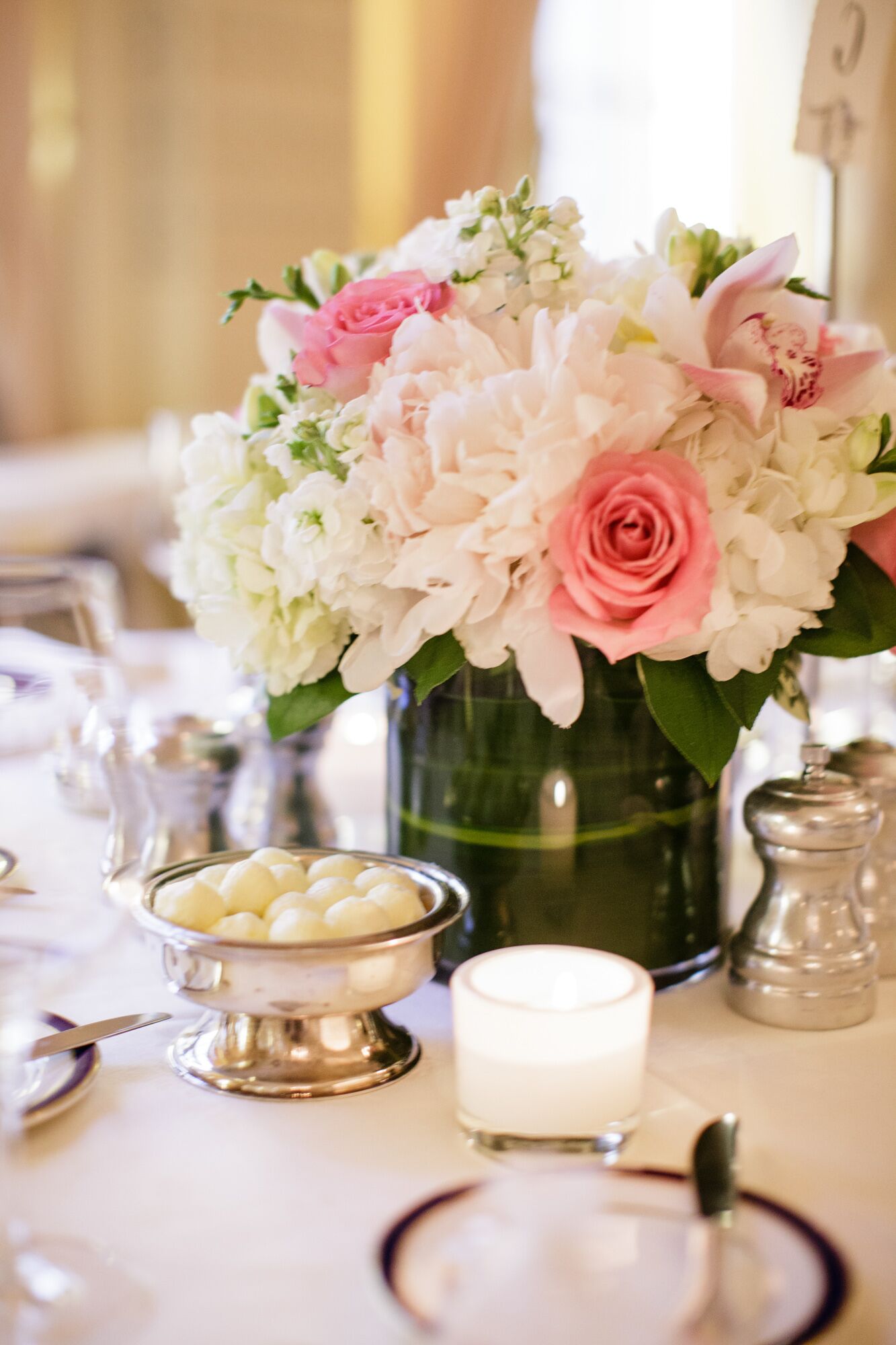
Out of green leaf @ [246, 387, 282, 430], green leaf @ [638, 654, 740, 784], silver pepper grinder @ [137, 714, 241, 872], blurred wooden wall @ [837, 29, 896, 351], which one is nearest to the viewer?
green leaf @ [638, 654, 740, 784]

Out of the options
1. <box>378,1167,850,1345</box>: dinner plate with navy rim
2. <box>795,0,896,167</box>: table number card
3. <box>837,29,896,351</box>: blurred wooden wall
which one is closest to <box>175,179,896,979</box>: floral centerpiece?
<box>378,1167,850,1345</box>: dinner plate with navy rim

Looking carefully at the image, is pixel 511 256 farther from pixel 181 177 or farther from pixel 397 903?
pixel 181 177

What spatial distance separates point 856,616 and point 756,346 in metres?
0.14

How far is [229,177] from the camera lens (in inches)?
172

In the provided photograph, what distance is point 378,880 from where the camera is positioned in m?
0.62

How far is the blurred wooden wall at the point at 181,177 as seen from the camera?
421cm

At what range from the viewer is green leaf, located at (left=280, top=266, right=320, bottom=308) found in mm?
757

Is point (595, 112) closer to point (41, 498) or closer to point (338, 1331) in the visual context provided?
point (41, 498)

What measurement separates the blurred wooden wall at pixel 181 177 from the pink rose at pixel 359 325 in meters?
3.61

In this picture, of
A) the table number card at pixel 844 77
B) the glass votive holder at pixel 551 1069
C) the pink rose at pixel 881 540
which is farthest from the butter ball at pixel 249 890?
the table number card at pixel 844 77

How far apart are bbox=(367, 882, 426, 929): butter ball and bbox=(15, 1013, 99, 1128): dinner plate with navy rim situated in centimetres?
14

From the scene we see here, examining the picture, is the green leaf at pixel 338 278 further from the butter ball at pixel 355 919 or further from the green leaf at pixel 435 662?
the butter ball at pixel 355 919

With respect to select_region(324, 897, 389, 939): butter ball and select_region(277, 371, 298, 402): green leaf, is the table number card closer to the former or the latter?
select_region(277, 371, 298, 402): green leaf

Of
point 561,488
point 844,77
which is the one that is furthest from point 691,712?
point 844,77
